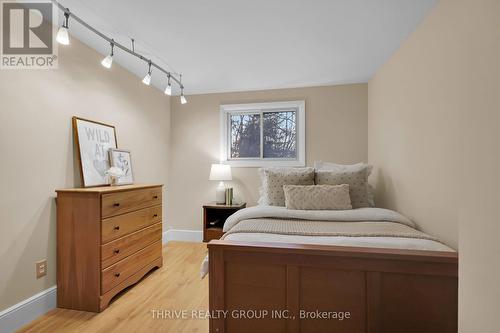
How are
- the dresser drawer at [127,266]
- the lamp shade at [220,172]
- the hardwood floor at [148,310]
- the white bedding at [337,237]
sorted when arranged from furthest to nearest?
1. the lamp shade at [220,172]
2. the dresser drawer at [127,266]
3. the hardwood floor at [148,310]
4. the white bedding at [337,237]

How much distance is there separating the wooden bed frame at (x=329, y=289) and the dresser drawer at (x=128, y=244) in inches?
42.1

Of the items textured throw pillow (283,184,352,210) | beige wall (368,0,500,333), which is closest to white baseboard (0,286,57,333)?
textured throw pillow (283,184,352,210)

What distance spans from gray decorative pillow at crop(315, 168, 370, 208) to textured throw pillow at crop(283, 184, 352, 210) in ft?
0.47

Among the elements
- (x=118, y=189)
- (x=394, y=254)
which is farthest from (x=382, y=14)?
(x=118, y=189)

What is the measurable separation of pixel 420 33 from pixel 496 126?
1.71m

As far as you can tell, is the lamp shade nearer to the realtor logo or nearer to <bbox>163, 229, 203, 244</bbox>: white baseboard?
<bbox>163, 229, 203, 244</bbox>: white baseboard

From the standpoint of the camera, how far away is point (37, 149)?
1.76 metres

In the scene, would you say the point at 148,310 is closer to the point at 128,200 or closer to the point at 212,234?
the point at 128,200

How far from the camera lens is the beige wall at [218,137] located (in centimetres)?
315

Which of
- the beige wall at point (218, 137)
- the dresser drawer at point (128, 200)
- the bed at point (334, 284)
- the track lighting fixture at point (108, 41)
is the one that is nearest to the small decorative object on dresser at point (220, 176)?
the beige wall at point (218, 137)

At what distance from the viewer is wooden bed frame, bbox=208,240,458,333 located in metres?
1.15

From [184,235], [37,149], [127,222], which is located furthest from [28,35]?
[184,235]

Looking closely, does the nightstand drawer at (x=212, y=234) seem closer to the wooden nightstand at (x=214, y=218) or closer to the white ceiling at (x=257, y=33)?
the wooden nightstand at (x=214, y=218)

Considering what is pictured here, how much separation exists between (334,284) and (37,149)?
2.25m
